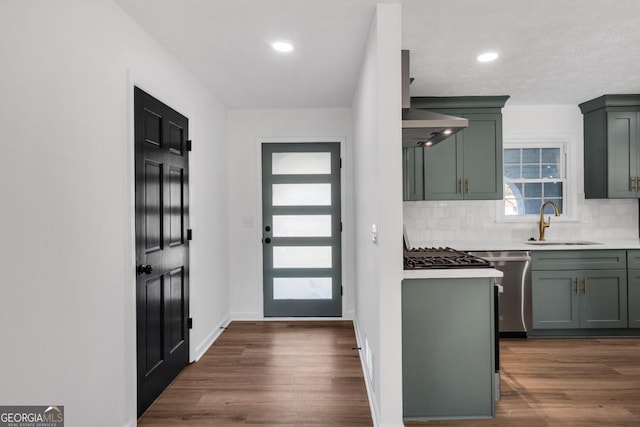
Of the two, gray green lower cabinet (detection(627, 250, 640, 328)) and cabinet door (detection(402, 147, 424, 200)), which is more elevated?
cabinet door (detection(402, 147, 424, 200))

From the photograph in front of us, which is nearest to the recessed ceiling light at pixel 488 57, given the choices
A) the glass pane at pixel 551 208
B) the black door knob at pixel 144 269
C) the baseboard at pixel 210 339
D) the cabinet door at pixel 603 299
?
the glass pane at pixel 551 208

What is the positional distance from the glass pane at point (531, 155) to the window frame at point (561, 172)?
0.16ft

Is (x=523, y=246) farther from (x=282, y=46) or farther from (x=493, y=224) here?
(x=282, y=46)

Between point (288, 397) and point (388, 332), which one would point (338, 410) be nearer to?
point (288, 397)

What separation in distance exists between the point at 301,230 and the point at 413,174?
147cm

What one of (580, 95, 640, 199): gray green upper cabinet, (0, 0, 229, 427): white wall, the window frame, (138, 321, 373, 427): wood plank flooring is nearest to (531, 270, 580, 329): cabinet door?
the window frame

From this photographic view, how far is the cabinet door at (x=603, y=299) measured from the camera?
3.88m

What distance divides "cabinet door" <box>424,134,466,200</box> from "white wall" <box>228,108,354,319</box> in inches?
39.0

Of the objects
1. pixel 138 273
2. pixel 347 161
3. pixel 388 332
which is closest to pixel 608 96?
pixel 347 161

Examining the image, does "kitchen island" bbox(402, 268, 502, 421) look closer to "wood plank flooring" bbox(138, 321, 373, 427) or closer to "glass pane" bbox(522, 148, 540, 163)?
"wood plank flooring" bbox(138, 321, 373, 427)

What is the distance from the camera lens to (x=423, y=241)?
4.48m

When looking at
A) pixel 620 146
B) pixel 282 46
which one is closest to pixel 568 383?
pixel 620 146

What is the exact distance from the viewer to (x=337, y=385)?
2.88 m

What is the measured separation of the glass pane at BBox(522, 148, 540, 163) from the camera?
4.57m
